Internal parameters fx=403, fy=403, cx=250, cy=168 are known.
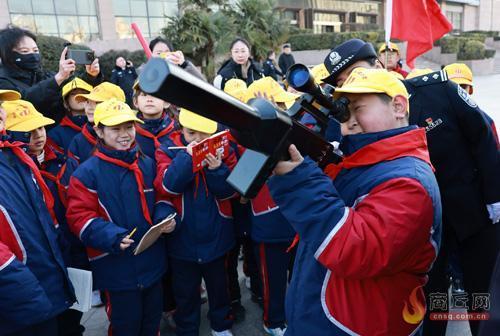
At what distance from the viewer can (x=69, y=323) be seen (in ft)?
9.82

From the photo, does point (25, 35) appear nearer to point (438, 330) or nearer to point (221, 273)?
point (221, 273)

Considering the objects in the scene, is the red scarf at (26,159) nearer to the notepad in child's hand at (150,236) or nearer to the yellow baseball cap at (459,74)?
the notepad in child's hand at (150,236)

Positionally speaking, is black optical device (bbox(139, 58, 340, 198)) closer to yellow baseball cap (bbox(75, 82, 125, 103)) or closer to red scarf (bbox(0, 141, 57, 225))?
red scarf (bbox(0, 141, 57, 225))

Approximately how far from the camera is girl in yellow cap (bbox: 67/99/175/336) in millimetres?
2711

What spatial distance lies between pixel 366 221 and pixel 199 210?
178cm

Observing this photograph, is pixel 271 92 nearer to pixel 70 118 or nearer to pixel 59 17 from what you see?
pixel 70 118

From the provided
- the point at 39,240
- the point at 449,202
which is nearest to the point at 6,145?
the point at 39,240

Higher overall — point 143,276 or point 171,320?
point 143,276

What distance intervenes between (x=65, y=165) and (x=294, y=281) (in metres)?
2.21

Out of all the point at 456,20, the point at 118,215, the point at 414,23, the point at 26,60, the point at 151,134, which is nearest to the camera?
the point at 118,215

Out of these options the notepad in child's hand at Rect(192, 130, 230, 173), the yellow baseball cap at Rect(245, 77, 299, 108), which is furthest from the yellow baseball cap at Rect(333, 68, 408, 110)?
the yellow baseball cap at Rect(245, 77, 299, 108)

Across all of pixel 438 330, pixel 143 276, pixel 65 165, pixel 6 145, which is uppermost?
pixel 6 145

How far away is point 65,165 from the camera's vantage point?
125 inches

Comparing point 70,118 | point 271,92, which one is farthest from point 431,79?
point 70,118
